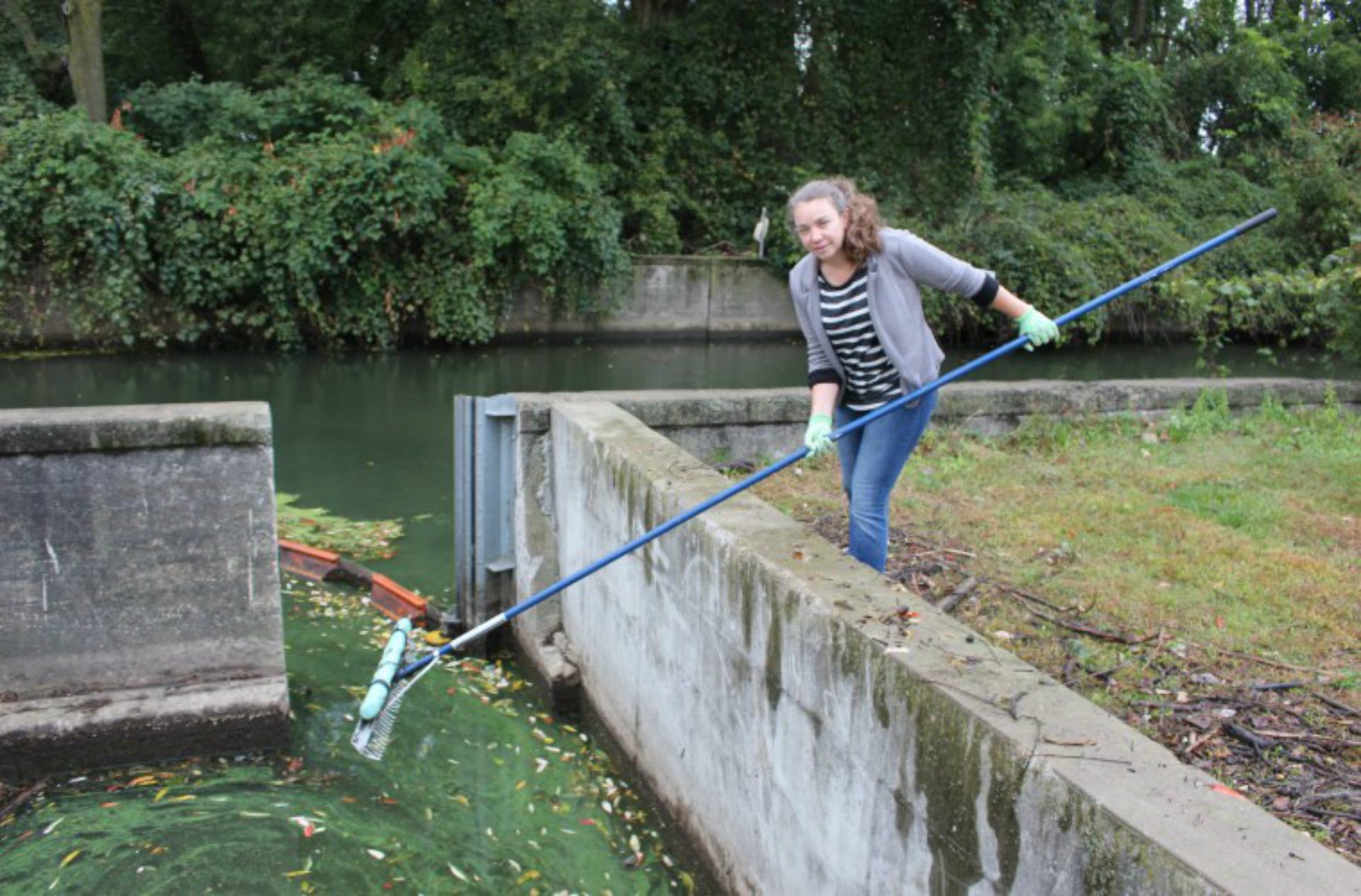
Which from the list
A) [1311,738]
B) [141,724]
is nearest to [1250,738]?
[1311,738]

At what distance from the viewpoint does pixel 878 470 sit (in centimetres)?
439

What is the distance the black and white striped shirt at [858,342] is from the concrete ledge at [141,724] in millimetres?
2789

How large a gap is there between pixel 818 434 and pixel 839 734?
4.43ft

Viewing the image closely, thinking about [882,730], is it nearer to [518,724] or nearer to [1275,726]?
[1275,726]

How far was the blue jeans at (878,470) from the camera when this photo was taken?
4.36 metres

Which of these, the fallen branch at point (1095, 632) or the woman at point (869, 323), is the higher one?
the woman at point (869, 323)

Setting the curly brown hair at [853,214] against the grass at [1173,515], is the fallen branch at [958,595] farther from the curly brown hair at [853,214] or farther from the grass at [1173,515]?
the curly brown hair at [853,214]

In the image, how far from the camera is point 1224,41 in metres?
28.3

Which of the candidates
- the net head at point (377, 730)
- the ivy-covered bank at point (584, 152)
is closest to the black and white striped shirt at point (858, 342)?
the net head at point (377, 730)

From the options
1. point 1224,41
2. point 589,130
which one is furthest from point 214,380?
point 1224,41

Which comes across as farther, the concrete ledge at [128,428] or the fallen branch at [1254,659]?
the concrete ledge at [128,428]

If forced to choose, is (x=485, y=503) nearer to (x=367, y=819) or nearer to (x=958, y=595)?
(x=367, y=819)

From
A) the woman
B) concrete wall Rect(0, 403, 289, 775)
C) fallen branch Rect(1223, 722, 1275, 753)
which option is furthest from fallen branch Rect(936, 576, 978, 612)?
concrete wall Rect(0, 403, 289, 775)

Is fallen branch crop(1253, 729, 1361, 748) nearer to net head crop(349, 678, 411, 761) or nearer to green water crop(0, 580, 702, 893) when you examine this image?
green water crop(0, 580, 702, 893)
